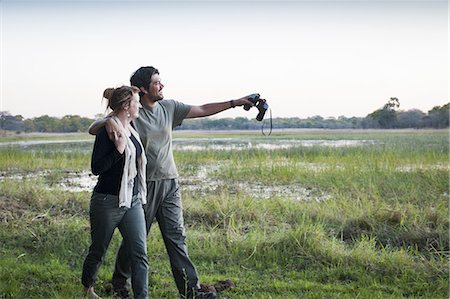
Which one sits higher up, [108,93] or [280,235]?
[108,93]

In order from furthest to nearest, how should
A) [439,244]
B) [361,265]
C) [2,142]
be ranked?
[2,142] < [439,244] < [361,265]

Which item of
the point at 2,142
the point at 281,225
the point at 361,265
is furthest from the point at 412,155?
the point at 2,142

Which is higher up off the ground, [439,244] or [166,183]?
[166,183]

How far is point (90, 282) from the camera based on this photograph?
11.5 feet

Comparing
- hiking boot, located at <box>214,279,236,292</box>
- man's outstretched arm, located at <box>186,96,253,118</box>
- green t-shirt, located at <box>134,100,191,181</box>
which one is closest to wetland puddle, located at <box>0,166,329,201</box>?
hiking boot, located at <box>214,279,236,292</box>

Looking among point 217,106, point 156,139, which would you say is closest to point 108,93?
point 156,139

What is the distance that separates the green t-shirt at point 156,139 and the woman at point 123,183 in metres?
0.17

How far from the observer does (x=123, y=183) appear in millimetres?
3182

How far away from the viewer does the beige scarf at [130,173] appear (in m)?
3.18

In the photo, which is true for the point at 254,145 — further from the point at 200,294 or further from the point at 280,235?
the point at 200,294

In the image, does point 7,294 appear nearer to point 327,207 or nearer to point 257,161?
point 327,207

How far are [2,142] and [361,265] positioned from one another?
10.5 m

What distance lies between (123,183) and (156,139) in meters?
0.43

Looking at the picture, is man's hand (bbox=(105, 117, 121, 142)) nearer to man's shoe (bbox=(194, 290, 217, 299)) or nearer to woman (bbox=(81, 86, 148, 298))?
woman (bbox=(81, 86, 148, 298))
